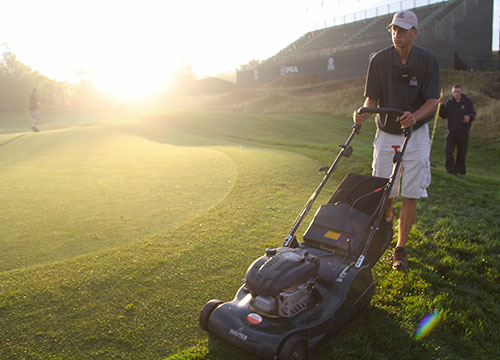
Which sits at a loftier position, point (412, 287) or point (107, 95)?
point (107, 95)

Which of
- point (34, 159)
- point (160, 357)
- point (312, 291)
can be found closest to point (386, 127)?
point (312, 291)

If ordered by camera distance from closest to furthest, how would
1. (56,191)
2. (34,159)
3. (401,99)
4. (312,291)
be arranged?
(312,291) < (401,99) < (56,191) < (34,159)

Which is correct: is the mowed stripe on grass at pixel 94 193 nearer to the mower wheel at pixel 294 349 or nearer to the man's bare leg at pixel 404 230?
the mower wheel at pixel 294 349

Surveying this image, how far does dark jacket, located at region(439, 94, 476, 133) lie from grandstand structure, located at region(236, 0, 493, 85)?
14.7 meters

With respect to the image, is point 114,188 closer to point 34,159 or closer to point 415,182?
point 34,159

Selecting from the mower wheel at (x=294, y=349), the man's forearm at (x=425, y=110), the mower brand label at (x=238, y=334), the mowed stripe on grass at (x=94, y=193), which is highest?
the man's forearm at (x=425, y=110)

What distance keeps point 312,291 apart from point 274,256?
364 mm

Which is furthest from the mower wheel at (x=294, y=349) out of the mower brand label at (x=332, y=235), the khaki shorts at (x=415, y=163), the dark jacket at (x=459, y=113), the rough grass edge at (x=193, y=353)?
the dark jacket at (x=459, y=113)

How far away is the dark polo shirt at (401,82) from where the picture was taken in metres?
3.42

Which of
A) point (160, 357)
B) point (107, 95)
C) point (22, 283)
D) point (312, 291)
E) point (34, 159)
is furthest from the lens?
point (107, 95)

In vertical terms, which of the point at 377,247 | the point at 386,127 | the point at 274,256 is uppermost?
the point at 386,127

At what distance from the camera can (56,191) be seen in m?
5.06

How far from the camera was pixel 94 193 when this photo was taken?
4.96 m

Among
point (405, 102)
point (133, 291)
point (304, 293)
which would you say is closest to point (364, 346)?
point (304, 293)
